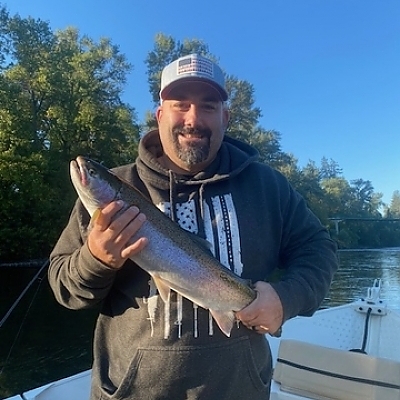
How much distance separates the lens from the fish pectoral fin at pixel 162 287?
1838mm

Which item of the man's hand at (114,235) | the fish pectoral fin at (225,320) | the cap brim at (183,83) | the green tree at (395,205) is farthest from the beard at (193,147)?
the green tree at (395,205)

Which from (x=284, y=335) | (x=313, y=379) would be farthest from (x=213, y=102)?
(x=284, y=335)

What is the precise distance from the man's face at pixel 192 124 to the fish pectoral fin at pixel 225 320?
661 millimetres

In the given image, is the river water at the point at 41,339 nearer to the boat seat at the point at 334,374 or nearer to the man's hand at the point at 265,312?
the boat seat at the point at 334,374

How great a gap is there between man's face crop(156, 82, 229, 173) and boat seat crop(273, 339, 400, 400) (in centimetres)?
244

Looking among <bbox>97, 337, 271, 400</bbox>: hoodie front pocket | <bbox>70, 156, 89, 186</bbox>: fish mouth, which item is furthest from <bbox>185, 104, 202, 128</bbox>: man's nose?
<bbox>97, 337, 271, 400</bbox>: hoodie front pocket

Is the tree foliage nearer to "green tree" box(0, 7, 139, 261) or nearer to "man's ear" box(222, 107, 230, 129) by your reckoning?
"green tree" box(0, 7, 139, 261)

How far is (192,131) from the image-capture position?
201cm

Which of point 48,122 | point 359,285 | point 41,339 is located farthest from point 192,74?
point 48,122

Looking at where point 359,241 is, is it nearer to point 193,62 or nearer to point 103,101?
point 103,101

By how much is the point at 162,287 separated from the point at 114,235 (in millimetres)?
298

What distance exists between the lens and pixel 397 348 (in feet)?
15.2

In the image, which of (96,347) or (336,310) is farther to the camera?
(336,310)

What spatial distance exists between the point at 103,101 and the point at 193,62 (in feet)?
94.9
